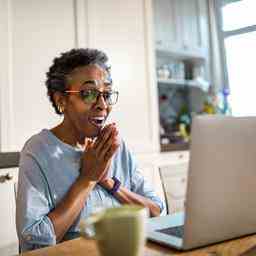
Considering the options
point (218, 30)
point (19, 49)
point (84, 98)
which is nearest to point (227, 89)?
point (218, 30)

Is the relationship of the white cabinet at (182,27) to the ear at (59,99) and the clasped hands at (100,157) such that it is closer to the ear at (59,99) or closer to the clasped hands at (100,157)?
the ear at (59,99)

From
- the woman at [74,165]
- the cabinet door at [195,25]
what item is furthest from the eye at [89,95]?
the cabinet door at [195,25]

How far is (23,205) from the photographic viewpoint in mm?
985

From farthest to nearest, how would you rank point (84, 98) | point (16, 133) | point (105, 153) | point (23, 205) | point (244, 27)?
1. point (244, 27)
2. point (16, 133)
3. point (84, 98)
4. point (105, 153)
5. point (23, 205)

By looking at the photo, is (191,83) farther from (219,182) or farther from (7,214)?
(219,182)

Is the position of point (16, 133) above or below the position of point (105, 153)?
above

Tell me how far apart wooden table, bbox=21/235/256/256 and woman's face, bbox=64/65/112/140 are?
0.52m

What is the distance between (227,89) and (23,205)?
3310mm

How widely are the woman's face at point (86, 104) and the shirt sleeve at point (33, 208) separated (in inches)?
8.9

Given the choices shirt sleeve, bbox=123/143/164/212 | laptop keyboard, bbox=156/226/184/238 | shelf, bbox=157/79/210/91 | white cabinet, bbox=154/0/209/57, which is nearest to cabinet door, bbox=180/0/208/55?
white cabinet, bbox=154/0/209/57

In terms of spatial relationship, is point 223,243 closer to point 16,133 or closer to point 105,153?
point 105,153

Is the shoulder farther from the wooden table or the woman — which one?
the wooden table

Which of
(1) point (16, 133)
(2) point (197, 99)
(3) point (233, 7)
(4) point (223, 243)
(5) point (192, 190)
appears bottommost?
(4) point (223, 243)

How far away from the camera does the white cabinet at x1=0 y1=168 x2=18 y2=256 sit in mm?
1857
